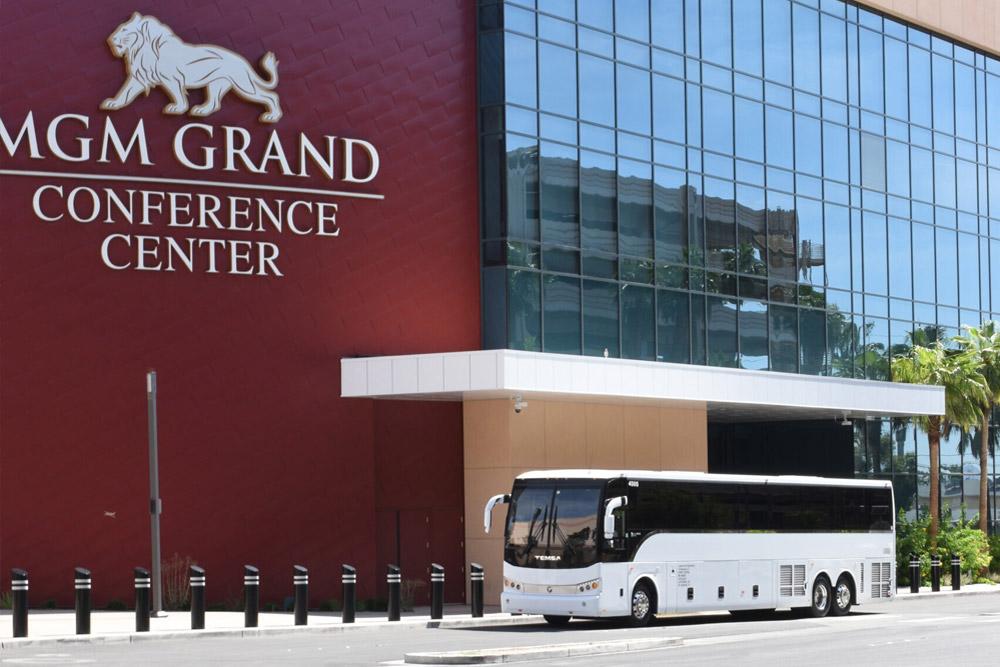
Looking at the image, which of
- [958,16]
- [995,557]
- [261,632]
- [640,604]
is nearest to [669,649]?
[640,604]

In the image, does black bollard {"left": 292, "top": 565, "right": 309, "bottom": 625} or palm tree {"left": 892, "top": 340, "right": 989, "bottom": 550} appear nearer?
black bollard {"left": 292, "top": 565, "right": 309, "bottom": 625}

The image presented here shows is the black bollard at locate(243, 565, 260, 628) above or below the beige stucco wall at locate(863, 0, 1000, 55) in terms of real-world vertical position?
below

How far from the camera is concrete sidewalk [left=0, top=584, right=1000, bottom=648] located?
22234 millimetres

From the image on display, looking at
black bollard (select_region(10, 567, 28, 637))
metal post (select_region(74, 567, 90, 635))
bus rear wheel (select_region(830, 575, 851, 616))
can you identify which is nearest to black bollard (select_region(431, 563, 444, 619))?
metal post (select_region(74, 567, 90, 635))

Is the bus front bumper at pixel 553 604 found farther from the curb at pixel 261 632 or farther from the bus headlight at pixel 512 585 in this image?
the curb at pixel 261 632

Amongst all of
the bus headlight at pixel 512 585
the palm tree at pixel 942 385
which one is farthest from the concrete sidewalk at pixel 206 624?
the palm tree at pixel 942 385

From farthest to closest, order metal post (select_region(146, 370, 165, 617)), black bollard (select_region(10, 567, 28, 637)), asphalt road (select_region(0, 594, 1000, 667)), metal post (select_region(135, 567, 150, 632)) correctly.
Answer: metal post (select_region(146, 370, 165, 617))
metal post (select_region(135, 567, 150, 632))
black bollard (select_region(10, 567, 28, 637))
asphalt road (select_region(0, 594, 1000, 667))

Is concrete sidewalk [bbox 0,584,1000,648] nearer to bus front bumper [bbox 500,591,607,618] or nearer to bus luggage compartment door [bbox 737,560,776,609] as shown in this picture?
bus front bumper [bbox 500,591,607,618]

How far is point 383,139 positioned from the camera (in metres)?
33.0

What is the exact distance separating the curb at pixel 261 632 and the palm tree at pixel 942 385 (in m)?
20.2

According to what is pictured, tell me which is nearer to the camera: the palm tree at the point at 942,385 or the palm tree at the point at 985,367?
the palm tree at the point at 942,385

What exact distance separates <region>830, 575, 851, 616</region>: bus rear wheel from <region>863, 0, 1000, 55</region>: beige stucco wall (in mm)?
20807

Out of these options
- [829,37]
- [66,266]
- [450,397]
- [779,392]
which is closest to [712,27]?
[829,37]

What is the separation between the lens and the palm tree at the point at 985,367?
46.7 meters
